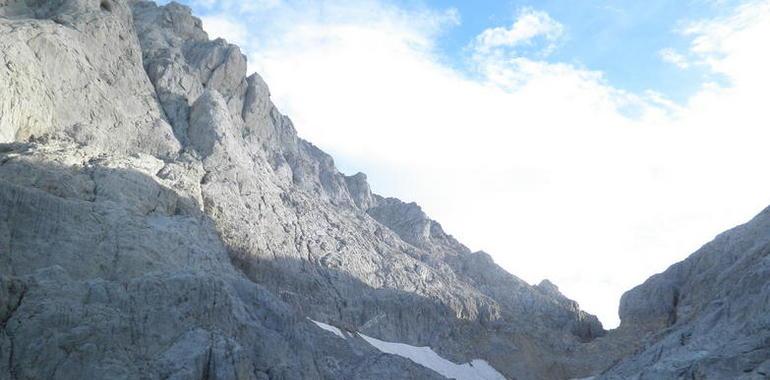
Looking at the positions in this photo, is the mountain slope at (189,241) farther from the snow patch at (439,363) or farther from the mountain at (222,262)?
the snow patch at (439,363)

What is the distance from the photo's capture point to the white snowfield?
66.9m

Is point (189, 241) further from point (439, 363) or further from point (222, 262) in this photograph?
point (439, 363)

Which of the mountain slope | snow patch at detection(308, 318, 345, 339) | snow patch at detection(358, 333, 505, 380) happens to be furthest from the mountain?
snow patch at detection(308, 318, 345, 339)

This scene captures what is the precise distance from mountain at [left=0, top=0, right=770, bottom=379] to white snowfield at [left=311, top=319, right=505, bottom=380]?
0.27 metres

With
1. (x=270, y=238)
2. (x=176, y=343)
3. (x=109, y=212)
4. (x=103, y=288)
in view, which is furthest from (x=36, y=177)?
(x=270, y=238)

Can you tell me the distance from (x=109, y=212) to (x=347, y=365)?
67.7 ft

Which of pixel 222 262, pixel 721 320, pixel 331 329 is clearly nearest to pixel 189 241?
pixel 222 262

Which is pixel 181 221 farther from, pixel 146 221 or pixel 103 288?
pixel 103 288

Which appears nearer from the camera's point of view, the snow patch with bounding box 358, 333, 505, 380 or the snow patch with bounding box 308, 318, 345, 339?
the snow patch with bounding box 308, 318, 345, 339

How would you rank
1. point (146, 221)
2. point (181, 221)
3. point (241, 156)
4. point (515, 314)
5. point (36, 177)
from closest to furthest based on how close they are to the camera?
point (36, 177), point (146, 221), point (181, 221), point (241, 156), point (515, 314)

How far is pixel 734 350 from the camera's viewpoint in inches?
1432

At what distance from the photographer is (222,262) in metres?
53.7

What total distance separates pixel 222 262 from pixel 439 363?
27138mm

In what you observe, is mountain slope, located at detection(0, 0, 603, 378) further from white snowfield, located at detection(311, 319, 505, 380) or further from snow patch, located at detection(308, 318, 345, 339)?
snow patch, located at detection(308, 318, 345, 339)
